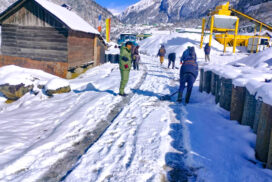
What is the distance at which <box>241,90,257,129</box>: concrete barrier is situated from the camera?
3.93 metres

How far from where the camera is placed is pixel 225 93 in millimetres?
5301

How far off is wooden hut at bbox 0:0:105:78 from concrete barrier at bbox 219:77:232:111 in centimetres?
889

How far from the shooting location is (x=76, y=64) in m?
13.1

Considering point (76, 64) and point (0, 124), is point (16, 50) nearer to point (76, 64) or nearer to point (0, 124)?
point (76, 64)

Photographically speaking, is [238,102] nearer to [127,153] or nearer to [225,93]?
[225,93]

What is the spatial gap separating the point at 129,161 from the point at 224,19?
24.5 m

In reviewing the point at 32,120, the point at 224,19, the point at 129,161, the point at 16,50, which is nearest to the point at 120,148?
the point at 129,161

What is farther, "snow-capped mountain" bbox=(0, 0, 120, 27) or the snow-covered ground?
"snow-capped mountain" bbox=(0, 0, 120, 27)

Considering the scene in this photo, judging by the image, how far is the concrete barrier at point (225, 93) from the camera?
516 cm

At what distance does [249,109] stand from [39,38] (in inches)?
474

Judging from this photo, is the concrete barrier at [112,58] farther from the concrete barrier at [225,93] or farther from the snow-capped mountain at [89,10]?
the snow-capped mountain at [89,10]

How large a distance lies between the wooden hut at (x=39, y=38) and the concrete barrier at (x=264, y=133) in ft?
34.5

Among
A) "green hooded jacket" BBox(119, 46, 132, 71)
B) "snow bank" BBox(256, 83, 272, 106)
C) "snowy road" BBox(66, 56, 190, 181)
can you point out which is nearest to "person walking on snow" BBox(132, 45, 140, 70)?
"green hooded jacket" BBox(119, 46, 132, 71)

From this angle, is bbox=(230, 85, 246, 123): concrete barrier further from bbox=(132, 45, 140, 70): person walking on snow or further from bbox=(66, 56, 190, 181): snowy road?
bbox=(132, 45, 140, 70): person walking on snow
